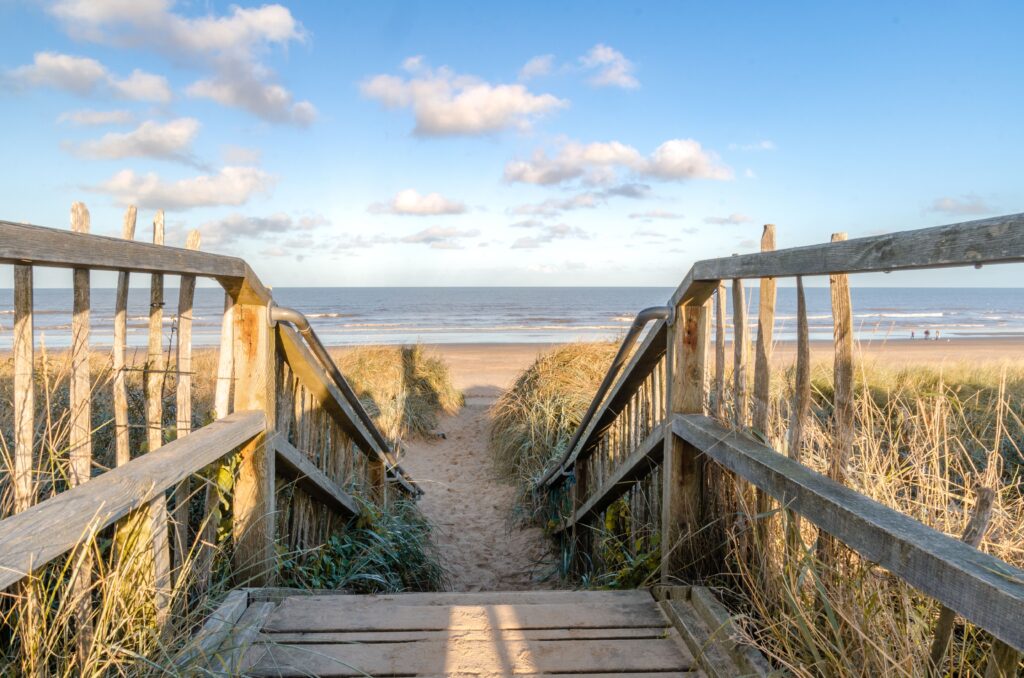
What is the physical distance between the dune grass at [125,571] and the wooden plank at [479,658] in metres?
0.36

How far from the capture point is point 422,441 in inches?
395

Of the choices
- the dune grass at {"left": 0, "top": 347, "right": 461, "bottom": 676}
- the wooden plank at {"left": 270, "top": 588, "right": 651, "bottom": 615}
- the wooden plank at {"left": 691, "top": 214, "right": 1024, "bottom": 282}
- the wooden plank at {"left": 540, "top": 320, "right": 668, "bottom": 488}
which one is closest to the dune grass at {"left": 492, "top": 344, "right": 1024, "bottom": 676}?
the wooden plank at {"left": 270, "top": 588, "right": 651, "bottom": 615}

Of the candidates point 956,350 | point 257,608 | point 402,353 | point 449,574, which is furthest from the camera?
point 956,350

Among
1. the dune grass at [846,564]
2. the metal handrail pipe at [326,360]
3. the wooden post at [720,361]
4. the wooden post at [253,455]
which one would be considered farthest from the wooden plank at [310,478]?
the wooden post at [720,361]

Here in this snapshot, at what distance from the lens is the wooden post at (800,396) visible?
85.3 inches

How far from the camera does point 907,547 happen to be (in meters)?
1.46

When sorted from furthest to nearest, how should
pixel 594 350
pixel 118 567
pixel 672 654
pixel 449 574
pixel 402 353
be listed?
pixel 402 353 → pixel 594 350 → pixel 449 574 → pixel 672 654 → pixel 118 567

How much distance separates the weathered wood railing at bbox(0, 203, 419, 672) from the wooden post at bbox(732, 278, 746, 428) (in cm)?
188

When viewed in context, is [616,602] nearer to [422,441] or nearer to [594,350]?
[594,350]

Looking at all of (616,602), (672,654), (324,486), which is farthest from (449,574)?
(672,654)

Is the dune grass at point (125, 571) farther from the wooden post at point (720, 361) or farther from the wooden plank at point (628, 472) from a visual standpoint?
the wooden post at point (720, 361)

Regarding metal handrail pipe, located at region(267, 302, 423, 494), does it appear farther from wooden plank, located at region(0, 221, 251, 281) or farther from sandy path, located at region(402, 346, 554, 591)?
sandy path, located at region(402, 346, 554, 591)

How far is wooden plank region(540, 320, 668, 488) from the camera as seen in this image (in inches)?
137

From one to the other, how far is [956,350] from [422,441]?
1786 centimetres
